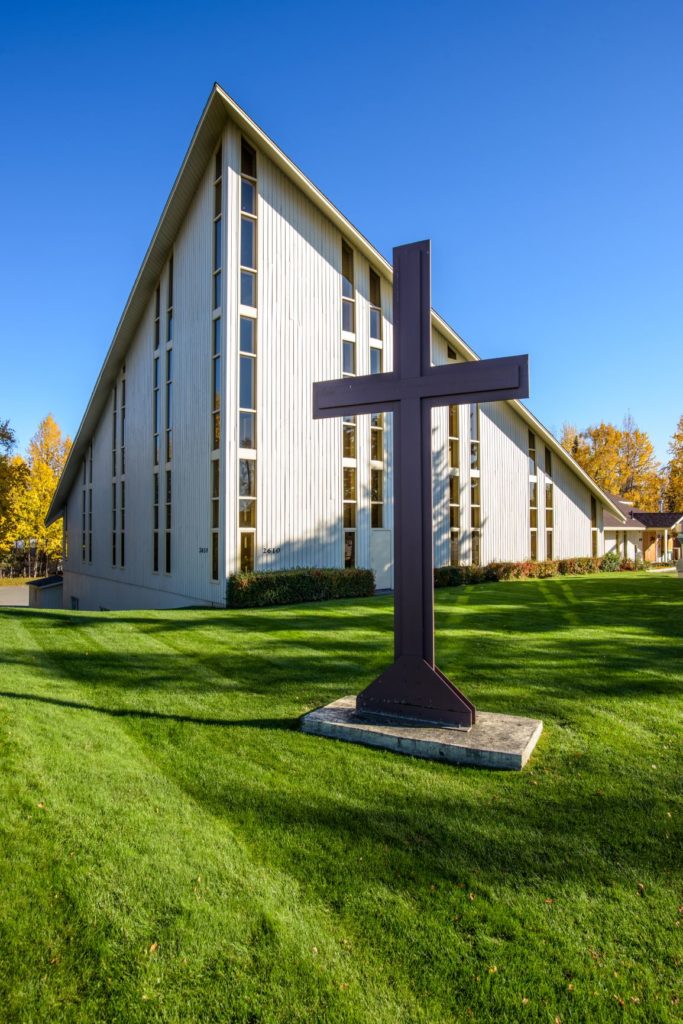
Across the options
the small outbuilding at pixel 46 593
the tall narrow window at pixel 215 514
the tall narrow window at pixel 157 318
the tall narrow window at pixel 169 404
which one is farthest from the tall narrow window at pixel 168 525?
the small outbuilding at pixel 46 593

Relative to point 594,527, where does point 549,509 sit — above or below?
above

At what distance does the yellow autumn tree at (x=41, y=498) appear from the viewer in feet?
149

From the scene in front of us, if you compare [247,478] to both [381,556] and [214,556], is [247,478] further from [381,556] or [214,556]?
[381,556]

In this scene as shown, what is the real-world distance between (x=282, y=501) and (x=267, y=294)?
5.93m

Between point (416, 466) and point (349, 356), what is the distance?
15.2 meters

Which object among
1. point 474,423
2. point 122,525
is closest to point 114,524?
point 122,525

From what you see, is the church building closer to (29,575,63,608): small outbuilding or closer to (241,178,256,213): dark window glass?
(241,178,256,213): dark window glass

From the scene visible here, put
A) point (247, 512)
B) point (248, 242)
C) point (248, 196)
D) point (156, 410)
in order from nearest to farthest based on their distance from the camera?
1. point (247, 512)
2. point (248, 242)
3. point (248, 196)
4. point (156, 410)

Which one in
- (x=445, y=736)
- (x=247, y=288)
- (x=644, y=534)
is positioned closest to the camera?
(x=445, y=736)

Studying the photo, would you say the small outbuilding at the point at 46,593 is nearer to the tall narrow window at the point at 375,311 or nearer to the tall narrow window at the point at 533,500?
the tall narrow window at the point at 375,311

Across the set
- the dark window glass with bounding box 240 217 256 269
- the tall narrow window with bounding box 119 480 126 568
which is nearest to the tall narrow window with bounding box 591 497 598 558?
the dark window glass with bounding box 240 217 256 269

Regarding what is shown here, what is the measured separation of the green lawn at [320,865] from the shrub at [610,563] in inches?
1010

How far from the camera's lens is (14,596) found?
3991 centimetres

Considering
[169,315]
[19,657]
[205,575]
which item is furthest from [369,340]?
[19,657]
